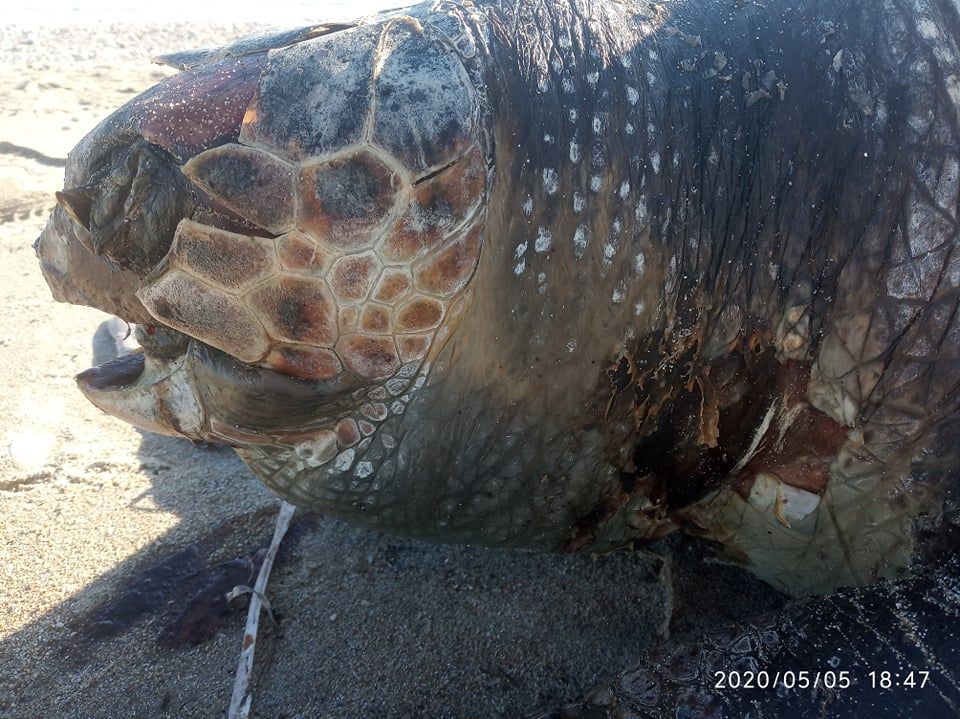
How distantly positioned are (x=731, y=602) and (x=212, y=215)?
136cm

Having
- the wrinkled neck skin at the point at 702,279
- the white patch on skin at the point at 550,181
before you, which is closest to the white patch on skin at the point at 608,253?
the wrinkled neck skin at the point at 702,279

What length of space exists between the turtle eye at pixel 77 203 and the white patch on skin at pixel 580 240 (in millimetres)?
866

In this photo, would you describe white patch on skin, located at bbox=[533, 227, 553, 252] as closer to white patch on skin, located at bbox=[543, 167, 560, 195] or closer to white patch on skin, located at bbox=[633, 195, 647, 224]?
white patch on skin, located at bbox=[543, 167, 560, 195]

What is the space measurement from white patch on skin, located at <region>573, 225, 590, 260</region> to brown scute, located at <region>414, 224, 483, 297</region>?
169mm

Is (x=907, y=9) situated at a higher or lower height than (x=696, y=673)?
higher

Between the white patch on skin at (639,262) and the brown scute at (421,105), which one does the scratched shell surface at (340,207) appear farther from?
the white patch on skin at (639,262)

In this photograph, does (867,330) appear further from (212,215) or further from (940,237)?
(212,215)

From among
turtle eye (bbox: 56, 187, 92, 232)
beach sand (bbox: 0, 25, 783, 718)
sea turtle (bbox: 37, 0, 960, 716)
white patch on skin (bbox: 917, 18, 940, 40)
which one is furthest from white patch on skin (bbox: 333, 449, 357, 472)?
white patch on skin (bbox: 917, 18, 940, 40)

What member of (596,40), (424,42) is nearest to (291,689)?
(424,42)

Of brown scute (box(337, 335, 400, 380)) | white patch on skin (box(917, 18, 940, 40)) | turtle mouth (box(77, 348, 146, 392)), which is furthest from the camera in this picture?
turtle mouth (box(77, 348, 146, 392))

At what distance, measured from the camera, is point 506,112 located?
1307 millimetres

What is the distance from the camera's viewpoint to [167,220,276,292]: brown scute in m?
1.23

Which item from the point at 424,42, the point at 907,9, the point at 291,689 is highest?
the point at 907,9

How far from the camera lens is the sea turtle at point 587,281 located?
123 centimetres
